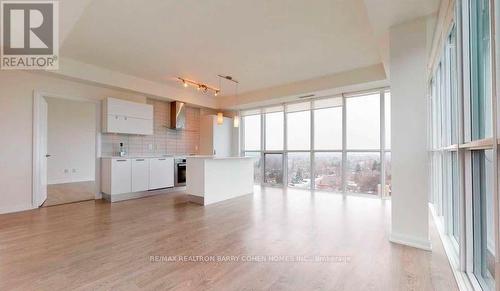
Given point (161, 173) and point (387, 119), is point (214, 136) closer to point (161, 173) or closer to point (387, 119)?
point (161, 173)

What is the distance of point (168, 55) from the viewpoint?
4145 mm

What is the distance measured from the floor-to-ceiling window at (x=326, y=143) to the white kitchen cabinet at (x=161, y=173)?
2.62 metres

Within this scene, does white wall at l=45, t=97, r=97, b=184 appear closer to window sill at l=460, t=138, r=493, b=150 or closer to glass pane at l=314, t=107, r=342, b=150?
glass pane at l=314, t=107, r=342, b=150

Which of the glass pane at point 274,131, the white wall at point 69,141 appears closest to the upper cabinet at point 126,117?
the white wall at point 69,141

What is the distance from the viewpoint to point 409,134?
263 centimetres

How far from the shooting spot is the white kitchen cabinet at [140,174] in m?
5.20

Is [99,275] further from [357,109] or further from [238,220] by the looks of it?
[357,109]

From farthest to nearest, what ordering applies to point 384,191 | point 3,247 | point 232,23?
point 384,191 < point 232,23 < point 3,247

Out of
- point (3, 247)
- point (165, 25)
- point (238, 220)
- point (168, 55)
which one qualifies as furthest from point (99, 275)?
point (168, 55)

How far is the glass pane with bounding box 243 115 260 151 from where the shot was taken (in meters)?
7.43

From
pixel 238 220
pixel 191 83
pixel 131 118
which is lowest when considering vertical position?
pixel 238 220

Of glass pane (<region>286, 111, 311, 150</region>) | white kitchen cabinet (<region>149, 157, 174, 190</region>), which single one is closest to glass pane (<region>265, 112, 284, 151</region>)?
glass pane (<region>286, 111, 311, 150</region>)

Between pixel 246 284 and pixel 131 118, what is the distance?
4883mm

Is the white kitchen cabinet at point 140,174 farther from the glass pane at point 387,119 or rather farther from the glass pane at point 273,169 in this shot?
the glass pane at point 387,119
